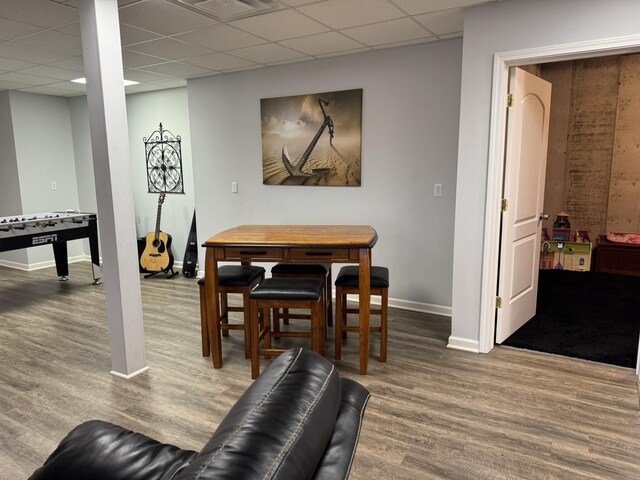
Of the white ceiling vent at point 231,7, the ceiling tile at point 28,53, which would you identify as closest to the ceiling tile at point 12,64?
the ceiling tile at point 28,53

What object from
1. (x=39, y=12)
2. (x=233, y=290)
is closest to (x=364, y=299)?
(x=233, y=290)

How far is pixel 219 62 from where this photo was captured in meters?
4.33

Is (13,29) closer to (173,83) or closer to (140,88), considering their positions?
(173,83)

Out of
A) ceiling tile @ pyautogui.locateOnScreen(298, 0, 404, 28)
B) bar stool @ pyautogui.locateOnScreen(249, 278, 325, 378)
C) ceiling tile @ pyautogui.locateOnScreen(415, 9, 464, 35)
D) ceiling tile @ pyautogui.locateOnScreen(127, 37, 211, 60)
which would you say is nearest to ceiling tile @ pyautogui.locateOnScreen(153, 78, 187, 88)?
ceiling tile @ pyautogui.locateOnScreen(127, 37, 211, 60)

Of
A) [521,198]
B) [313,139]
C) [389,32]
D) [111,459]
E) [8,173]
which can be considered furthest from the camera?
[8,173]

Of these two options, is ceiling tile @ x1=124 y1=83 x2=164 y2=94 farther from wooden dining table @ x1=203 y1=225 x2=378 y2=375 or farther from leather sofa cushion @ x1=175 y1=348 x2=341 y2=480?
leather sofa cushion @ x1=175 y1=348 x2=341 y2=480

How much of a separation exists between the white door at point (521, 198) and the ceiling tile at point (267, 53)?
75.6 inches

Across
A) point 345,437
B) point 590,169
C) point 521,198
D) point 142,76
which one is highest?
point 142,76

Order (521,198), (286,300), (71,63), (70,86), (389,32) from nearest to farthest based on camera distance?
(286,300), (521,198), (389,32), (71,63), (70,86)

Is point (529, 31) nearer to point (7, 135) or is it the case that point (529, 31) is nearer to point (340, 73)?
point (340, 73)

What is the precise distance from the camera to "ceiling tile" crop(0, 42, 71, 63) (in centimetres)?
368

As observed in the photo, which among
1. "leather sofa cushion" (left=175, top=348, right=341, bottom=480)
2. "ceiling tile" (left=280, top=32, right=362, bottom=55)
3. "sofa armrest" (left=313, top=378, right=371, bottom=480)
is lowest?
"sofa armrest" (left=313, top=378, right=371, bottom=480)

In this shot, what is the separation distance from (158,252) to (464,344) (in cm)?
388

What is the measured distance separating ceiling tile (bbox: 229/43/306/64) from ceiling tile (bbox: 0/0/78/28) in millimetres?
1347
